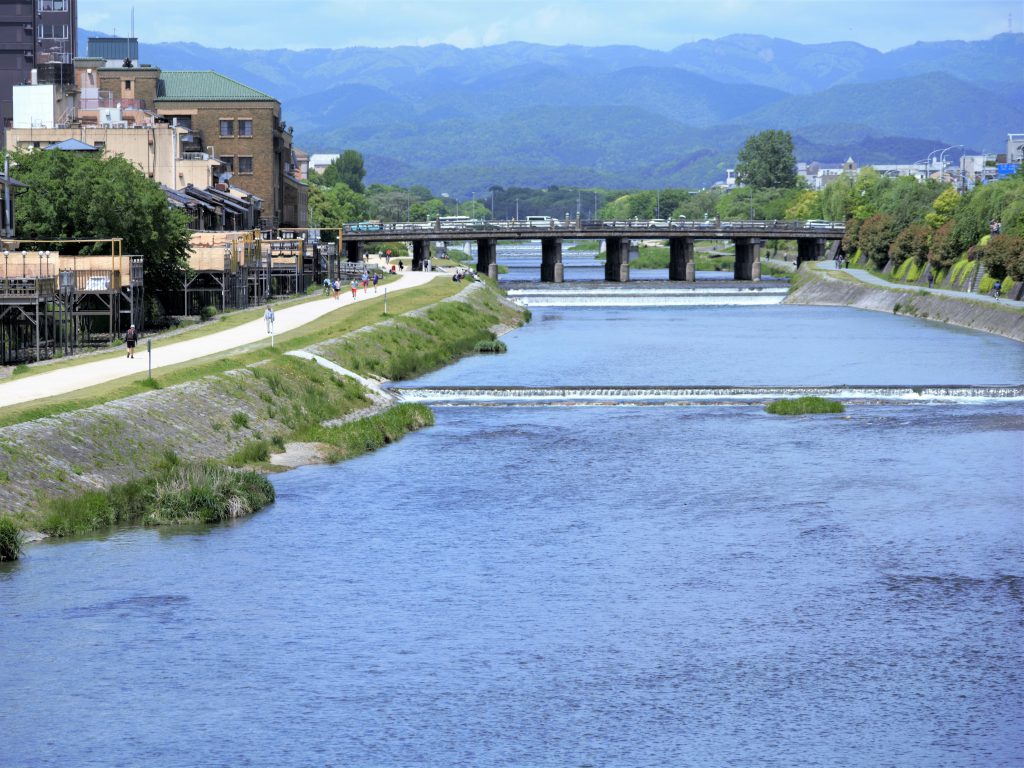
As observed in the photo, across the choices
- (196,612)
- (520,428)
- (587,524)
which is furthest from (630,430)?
(196,612)

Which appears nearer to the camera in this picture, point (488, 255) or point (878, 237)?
point (878, 237)

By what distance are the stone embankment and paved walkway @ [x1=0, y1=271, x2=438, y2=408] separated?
50747 millimetres

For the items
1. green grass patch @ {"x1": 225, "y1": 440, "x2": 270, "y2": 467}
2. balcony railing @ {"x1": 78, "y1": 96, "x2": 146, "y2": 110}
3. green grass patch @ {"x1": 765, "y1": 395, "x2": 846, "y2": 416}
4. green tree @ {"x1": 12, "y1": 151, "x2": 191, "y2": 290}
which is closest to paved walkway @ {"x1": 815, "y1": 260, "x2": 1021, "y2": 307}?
green grass patch @ {"x1": 765, "y1": 395, "x2": 846, "y2": 416}

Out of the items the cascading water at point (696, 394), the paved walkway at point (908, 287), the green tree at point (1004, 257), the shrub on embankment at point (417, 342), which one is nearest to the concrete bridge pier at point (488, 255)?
the paved walkway at point (908, 287)

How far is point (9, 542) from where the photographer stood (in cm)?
4312

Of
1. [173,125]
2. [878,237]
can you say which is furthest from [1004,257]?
[173,125]

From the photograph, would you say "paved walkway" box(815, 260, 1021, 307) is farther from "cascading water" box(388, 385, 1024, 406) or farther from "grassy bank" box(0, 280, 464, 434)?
"cascading water" box(388, 385, 1024, 406)

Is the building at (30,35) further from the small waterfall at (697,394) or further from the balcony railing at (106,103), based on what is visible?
the small waterfall at (697,394)

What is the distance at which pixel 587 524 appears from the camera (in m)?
49.8

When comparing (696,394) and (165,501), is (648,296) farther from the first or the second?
(165,501)

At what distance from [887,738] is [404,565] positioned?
1655 centimetres

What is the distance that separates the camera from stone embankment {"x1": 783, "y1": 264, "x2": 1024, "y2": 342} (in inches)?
4823

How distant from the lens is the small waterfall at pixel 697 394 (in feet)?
260

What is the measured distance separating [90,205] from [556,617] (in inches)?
2515
